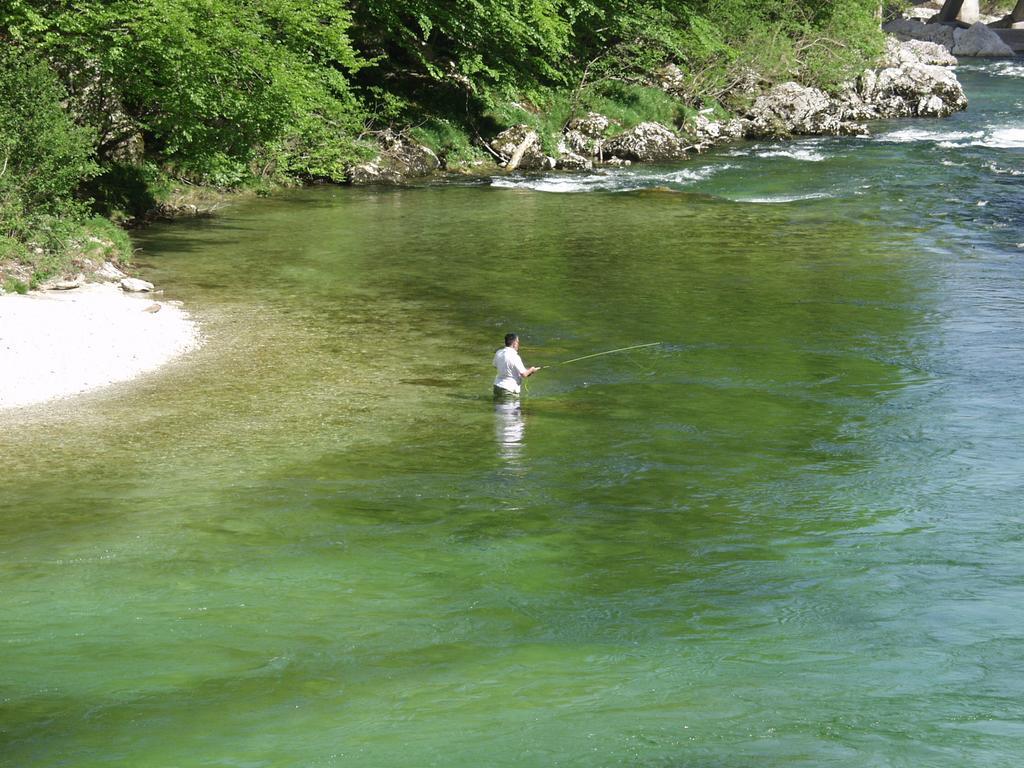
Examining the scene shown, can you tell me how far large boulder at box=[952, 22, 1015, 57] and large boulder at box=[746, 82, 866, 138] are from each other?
38.1m

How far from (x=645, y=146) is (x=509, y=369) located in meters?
27.3

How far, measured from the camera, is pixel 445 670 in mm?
9945

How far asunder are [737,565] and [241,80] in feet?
68.2

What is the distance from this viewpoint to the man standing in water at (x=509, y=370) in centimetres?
1720

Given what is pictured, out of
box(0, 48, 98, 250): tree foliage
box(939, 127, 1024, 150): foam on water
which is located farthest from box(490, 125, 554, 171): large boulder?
box(0, 48, 98, 250): tree foliage

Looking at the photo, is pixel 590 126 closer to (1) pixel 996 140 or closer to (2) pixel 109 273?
(1) pixel 996 140

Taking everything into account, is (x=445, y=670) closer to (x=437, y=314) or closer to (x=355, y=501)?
(x=355, y=501)

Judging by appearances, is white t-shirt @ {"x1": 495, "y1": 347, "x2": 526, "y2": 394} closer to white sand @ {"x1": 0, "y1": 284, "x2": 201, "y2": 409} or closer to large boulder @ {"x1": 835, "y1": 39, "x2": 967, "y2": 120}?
white sand @ {"x1": 0, "y1": 284, "x2": 201, "y2": 409}

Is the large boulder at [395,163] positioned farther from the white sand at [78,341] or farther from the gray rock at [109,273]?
the white sand at [78,341]

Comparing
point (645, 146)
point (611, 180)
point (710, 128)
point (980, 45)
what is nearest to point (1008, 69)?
point (980, 45)

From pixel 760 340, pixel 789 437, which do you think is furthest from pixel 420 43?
pixel 789 437

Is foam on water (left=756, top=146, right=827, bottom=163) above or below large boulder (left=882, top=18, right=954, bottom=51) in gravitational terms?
below

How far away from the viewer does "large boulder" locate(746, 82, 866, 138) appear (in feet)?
158

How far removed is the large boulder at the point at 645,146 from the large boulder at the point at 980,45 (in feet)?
155
